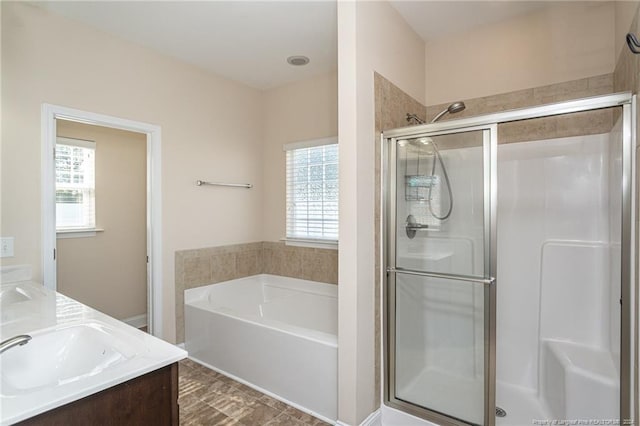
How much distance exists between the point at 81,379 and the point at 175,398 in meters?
0.30

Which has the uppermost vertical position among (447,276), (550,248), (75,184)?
(75,184)

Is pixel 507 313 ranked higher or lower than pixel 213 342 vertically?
higher

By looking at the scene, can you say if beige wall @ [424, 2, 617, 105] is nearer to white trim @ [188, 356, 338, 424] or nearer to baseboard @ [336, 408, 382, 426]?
baseboard @ [336, 408, 382, 426]

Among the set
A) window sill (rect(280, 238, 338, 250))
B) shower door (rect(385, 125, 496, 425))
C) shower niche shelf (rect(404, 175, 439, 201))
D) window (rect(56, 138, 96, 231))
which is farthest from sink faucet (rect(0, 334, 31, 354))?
window (rect(56, 138, 96, 231))

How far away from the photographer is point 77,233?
3.41 meters

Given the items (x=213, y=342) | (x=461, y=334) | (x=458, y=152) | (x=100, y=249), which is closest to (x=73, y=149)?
(x=100, y=249)

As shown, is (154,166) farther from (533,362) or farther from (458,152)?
(533,362)

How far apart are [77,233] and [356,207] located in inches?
119

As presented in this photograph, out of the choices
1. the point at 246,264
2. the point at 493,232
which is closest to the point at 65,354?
the point at 493,232

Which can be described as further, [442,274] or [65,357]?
[442,274]

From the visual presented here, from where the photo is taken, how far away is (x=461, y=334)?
205 cm

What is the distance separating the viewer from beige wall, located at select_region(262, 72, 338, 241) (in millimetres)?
3400

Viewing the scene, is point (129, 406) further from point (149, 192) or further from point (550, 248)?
point (550, 248)

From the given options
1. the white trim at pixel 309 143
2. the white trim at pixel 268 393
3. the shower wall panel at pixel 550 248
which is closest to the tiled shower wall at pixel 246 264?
the white trim at pixel 268 393
